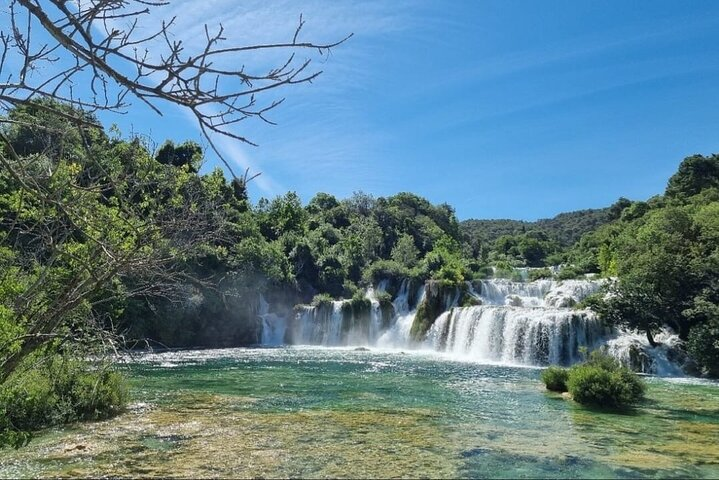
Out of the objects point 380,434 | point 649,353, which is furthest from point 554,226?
point 380,434

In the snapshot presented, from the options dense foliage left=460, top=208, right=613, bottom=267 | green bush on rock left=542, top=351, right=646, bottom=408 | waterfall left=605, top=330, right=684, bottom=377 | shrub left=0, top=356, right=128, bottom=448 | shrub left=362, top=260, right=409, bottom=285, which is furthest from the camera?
dense foliage left=460, top=208, right=613, bottom=267

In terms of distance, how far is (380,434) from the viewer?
9086mm

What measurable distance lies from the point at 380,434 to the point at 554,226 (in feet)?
378

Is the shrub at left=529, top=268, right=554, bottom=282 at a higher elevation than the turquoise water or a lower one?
higher

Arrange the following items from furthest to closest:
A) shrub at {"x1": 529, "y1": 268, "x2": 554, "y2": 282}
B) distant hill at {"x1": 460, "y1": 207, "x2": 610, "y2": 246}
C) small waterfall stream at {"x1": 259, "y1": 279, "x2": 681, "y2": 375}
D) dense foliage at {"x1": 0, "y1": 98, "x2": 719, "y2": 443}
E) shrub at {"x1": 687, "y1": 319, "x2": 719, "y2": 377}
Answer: distant hill at {"x1": 460, "y1": 207, "x2": 610, "y2": 246}, shrub at {"x1": 529, "y1": 268, "x2": 554, "y2": 282}, small waterfall stream at {"x1": 259, "y1": 279, "x2": 681, "y2": 375}, shrub at {"x1": 687, "y1": 319, "x2": 719, "y2": 377}, dense foliage at {"x1": 0, "y1": 98, "x2": 719, "y2": 443}

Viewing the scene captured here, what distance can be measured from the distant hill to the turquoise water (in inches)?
3270

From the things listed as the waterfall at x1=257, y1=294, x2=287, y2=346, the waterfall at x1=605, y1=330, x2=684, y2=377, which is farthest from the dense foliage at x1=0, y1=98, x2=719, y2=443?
the waterfall at x1=257, y1=294, x2=287, y2=346

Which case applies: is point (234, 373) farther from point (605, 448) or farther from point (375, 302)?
point (375, 302)

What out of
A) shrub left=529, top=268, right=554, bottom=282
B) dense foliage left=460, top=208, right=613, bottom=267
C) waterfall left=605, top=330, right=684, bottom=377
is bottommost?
waterfall left=605, top=330, right=684, bottom=377

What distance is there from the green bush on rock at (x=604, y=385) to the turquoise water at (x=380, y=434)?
1.28 ft

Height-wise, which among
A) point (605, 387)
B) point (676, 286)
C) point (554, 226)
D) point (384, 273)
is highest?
point (554, 226)

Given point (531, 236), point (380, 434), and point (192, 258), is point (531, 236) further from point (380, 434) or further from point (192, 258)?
point (380, 434)

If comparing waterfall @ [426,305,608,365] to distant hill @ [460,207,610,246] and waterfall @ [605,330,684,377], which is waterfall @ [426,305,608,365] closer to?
waterfall @ [605,330,684,377]

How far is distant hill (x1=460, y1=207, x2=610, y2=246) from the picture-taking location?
331ft
